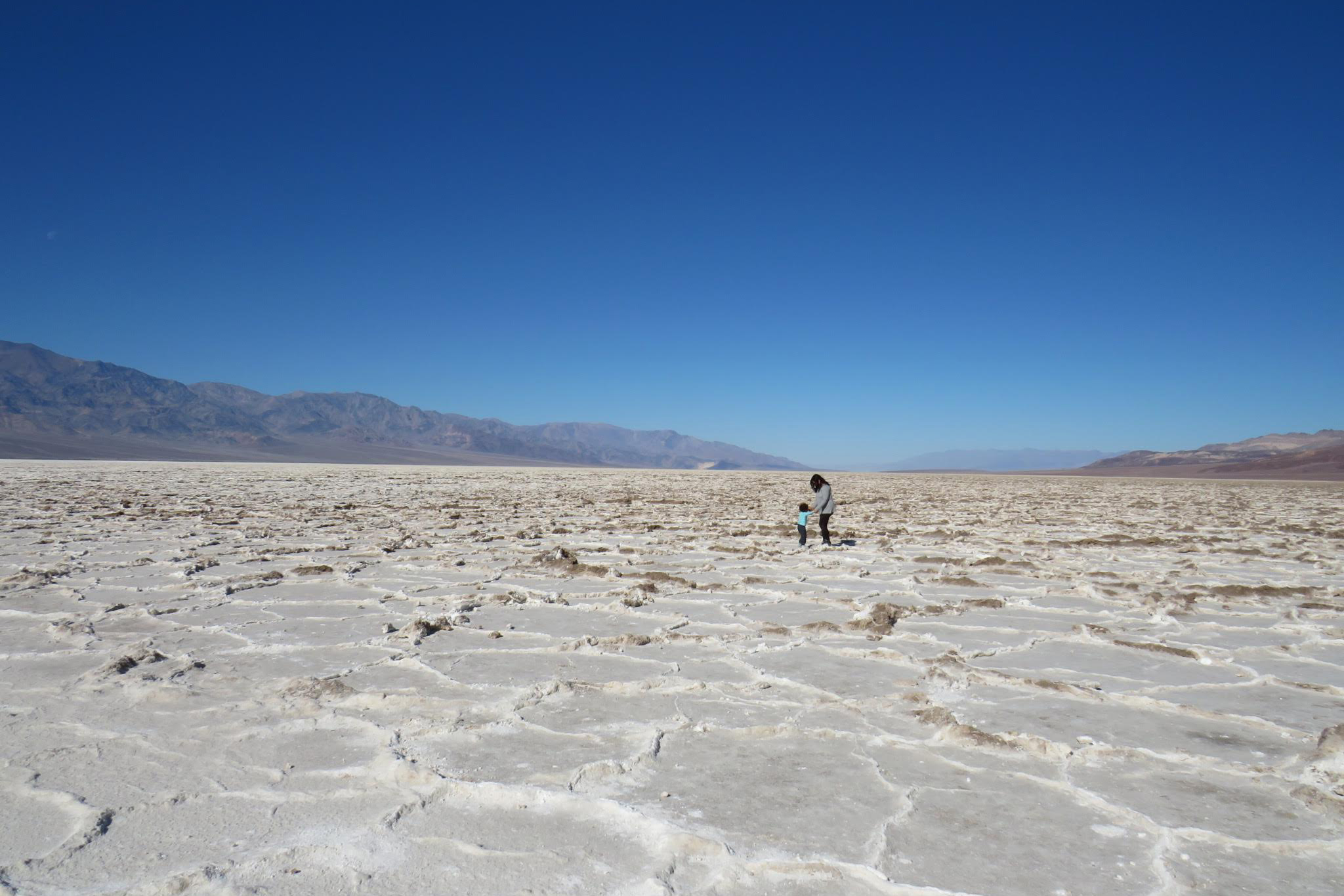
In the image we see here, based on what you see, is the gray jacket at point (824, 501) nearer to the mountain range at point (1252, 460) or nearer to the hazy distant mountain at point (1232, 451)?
the mountain range at point (1252, 460)

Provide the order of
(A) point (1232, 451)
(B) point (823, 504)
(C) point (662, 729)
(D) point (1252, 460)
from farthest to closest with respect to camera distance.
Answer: (A) point (1232, 451)
(D) point (1252, 460)
(B) point (823, 504)
(C) point (662, 729)

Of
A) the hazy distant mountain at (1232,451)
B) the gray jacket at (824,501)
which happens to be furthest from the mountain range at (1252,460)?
the gray jacket at (824,501)

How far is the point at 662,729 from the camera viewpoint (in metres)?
2.81

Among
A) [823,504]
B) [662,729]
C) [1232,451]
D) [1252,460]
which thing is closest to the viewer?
[662,729]

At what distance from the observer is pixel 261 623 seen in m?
4.34

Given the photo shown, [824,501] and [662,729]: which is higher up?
[824,501]

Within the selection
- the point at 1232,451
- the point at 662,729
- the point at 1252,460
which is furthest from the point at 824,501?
the point at 1232,451

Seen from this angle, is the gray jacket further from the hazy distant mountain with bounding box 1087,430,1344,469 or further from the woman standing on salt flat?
the hazy distant mountain with bounding box 1087,430,1344,469

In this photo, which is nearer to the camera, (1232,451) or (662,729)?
(662,729)

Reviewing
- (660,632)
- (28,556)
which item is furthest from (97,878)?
(28,556)

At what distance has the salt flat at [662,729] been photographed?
1.90 meters

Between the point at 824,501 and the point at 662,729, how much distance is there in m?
5.55

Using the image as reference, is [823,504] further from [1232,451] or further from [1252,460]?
[1232,451]

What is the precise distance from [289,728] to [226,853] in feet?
2.87
